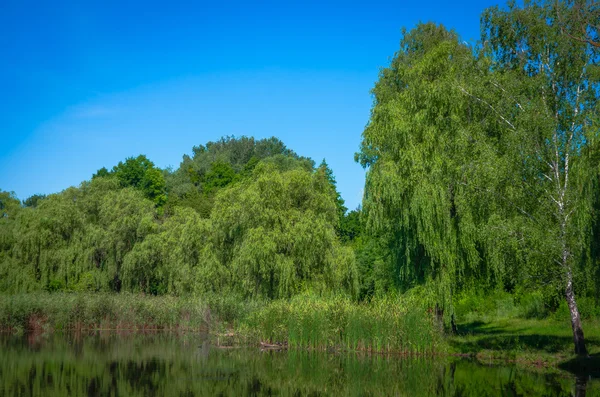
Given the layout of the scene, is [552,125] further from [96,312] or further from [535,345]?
[96,312]

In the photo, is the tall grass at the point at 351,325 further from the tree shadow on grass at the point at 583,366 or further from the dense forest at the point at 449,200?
the tree shadow on grass at the point at 583,366

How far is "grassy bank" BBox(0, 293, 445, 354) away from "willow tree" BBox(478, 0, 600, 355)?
5.26 metres

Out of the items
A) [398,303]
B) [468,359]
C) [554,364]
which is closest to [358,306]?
[398,303]

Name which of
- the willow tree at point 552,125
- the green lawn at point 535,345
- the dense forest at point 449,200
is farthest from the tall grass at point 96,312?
the willow tree at point 552,125

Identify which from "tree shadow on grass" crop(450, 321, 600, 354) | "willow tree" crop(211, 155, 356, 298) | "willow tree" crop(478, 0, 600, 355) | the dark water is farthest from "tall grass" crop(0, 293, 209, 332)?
"willow tree" crop(478, 0, 600, 355)

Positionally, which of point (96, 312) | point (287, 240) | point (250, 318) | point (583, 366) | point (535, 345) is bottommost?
point (583, 366)

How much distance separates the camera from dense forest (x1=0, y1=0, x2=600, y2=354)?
18406 millimetres

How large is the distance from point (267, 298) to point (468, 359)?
35.6ft

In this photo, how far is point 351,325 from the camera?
71.3 ft

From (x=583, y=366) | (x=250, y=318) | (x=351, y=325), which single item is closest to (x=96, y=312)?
(x=250, y=318)

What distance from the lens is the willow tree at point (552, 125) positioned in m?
17.7

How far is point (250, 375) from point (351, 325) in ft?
18.6

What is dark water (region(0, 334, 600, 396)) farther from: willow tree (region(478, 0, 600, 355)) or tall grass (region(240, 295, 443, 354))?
willow tree (region(478, 0, 600, 355))

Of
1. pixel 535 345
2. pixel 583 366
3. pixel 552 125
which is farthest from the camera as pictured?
pixel 535 345
